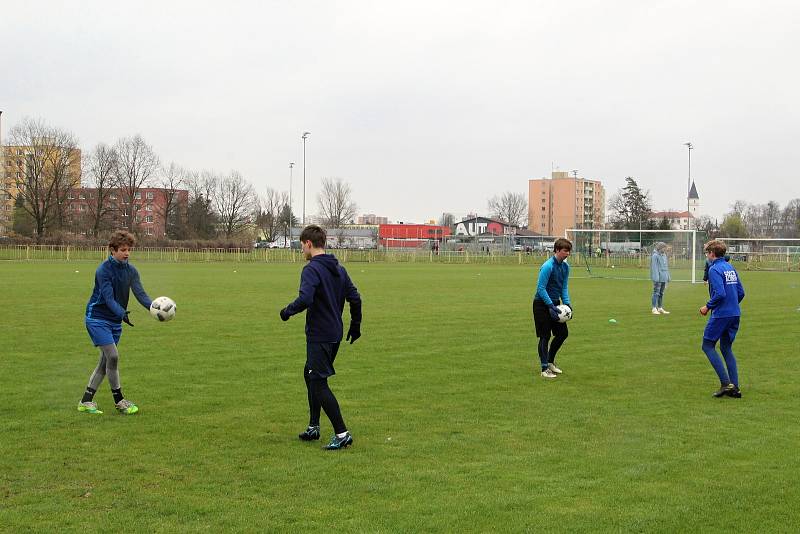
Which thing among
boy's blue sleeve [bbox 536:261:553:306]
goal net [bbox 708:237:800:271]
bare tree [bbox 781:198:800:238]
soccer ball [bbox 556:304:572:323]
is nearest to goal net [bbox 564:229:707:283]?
goal net [bbox 708:237:800:271]

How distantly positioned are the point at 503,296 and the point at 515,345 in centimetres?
1296

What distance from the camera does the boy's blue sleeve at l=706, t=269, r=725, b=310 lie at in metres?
9.50

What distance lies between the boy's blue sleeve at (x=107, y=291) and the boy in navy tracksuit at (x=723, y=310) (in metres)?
6.62

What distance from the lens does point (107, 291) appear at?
8.15 meters

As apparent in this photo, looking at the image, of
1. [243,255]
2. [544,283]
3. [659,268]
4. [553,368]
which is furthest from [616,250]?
[544,283]

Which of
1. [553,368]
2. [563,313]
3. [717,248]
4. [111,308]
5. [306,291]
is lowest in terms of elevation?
[553,368]

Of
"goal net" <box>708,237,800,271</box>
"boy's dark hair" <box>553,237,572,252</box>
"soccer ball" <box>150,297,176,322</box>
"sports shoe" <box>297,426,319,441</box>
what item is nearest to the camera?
"sports shoe" <box>297,426,319,441</box>

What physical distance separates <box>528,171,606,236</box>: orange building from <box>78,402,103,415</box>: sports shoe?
151 meters

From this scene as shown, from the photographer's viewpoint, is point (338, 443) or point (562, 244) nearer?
point (338, 443)

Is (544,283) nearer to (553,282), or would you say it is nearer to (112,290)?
(553,282)

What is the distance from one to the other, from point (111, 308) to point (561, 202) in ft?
537

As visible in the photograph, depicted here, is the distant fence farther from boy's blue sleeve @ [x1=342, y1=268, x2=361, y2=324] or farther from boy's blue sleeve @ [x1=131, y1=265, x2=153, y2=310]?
boy's blue sleeve @ [x1=342, y1=268, x2=361, y2=324]

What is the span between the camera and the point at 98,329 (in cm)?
827

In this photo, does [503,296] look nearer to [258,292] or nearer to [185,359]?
[258,292]
